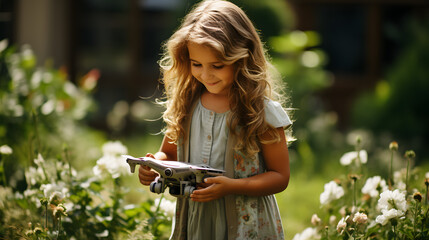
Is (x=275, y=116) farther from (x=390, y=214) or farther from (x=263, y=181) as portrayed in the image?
(x=390, y=214)

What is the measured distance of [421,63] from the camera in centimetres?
634

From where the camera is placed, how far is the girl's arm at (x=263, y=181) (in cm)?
186

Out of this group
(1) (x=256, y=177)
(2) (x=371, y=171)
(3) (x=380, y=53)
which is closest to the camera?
(1) (x=256, y=177)

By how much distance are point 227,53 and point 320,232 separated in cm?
102

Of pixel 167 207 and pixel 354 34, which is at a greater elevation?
pixel 354 34

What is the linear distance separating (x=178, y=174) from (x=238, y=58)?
0.46 metres

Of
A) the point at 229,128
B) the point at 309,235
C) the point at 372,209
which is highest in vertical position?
the point at 229,128

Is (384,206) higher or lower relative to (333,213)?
higher

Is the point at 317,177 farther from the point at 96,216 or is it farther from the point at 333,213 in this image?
the point at 96,216

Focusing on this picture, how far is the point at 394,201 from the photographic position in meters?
2.16

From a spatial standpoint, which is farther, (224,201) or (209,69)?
(224,201)

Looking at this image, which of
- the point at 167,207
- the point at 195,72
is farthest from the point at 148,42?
the point at 195,72

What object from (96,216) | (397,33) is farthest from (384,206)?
A: (397,33)

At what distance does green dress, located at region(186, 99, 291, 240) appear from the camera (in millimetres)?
2018
